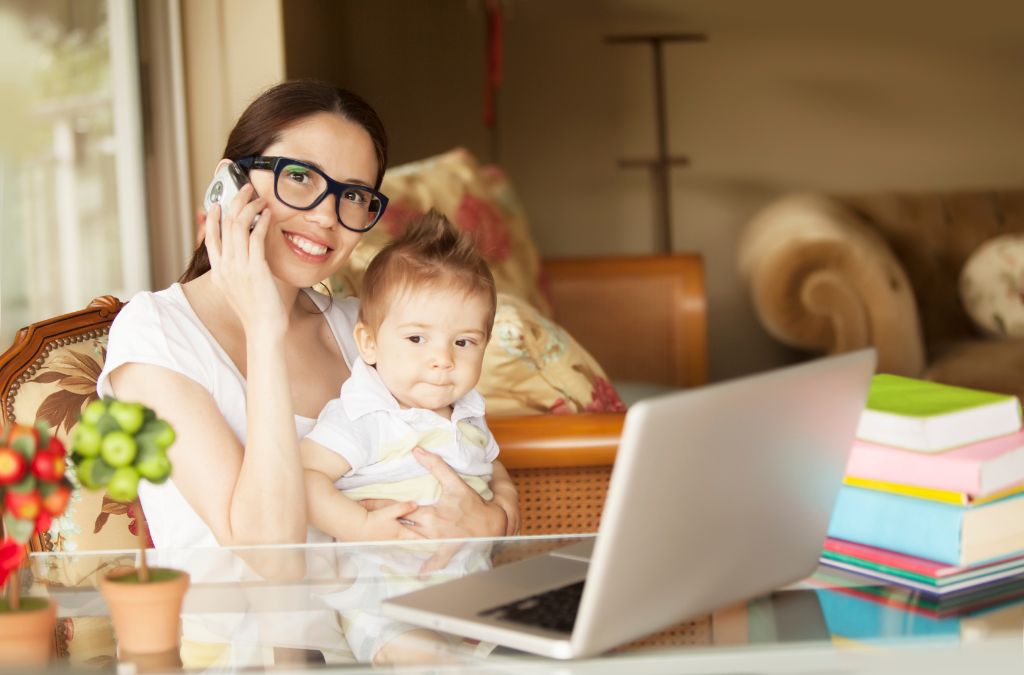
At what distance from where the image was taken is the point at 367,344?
143 cm

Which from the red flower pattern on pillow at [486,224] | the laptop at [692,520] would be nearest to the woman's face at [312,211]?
the laptop at [692,520]

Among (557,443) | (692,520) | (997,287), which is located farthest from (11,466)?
(997,287)

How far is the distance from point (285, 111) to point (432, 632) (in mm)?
736

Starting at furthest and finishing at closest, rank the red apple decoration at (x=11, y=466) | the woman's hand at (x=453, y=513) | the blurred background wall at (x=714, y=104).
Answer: the blurred background wall at (x=714, y=104) < the woman's hand at (x=453, y=513) < the red apple decoration at (x=11, y=466)

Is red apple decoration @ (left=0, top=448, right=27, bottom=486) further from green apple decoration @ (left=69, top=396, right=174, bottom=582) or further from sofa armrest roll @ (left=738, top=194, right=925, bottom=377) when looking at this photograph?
sofa armrest roll @ (left=738, top=194, right=925, bottom=377)

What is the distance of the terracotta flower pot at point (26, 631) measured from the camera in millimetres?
761

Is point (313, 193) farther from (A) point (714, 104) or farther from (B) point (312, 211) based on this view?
(A) point (714, 104)

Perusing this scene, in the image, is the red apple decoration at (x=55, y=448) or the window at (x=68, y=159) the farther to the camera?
the window at (x=68, y=159)

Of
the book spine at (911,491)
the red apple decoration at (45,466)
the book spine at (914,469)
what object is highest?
the red apple decoration at (45,466)

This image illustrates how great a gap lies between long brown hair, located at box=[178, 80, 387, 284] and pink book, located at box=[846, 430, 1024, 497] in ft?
2.43

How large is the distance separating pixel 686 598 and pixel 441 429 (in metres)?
0.59

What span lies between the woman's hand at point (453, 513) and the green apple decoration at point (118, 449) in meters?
0.55

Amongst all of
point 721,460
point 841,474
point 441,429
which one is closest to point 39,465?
point 721,460

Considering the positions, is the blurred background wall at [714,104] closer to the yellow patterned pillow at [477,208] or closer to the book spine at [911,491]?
the yellow patterned pillow at [477,208]
